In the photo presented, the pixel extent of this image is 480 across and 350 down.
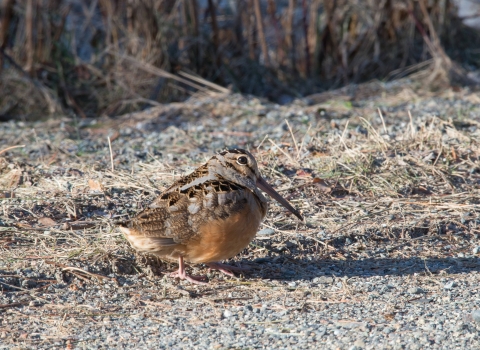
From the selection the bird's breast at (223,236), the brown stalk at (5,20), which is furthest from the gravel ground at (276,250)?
the brown stalk at (5,20)

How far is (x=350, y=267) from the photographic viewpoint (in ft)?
15.2

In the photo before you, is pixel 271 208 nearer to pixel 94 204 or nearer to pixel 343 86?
pixel 94 204

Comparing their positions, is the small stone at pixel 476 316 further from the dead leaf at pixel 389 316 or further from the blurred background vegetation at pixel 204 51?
the blurred background vegetation at pixel 204 51

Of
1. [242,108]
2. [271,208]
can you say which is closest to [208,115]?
[242,108]

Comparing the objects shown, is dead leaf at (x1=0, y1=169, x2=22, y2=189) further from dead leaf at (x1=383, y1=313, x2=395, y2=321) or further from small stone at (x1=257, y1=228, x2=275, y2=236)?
dead leaf at (x1=383, y1=313, x2=395, y2=321)

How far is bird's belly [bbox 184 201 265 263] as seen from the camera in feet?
13.6

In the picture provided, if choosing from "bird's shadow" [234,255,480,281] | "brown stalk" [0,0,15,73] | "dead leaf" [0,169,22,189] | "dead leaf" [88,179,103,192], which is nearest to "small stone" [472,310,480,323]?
"bird's shadow" [234,255,480,281]

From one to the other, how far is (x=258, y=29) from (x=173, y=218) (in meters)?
5.44

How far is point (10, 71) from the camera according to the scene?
8836 millimetres

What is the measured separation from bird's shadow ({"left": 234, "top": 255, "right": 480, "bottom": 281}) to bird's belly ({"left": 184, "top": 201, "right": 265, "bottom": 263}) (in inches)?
13.3

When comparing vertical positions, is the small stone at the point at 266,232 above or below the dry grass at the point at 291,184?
below

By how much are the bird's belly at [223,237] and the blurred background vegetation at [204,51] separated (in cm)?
452

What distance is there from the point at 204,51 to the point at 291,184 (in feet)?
13.2

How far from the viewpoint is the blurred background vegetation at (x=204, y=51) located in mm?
8875
